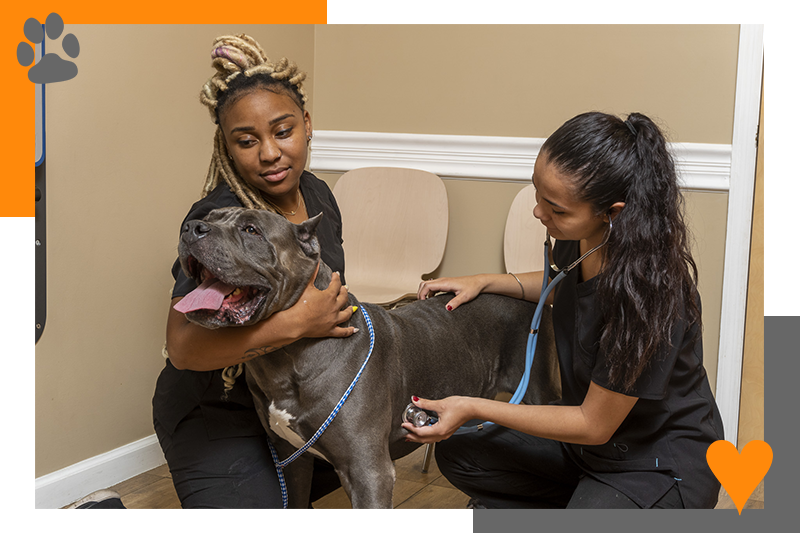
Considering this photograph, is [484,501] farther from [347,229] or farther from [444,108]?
[444,108]

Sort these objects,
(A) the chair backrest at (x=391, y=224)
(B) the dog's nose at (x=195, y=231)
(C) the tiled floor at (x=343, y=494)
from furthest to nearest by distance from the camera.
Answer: (A) the chair backrest at (x=391, y=224) → (C) the tiled floor at (x=343, y=494) → (B) the dog's nose at (x=195, y=231)

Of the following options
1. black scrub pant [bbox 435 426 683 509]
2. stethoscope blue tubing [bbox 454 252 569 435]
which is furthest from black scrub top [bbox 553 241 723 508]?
black scrub pant [bbox 435 426 683 509]

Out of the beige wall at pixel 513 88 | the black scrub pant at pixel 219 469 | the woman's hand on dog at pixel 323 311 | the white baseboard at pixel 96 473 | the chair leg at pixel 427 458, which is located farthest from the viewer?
the beige wall at pixel 513 88

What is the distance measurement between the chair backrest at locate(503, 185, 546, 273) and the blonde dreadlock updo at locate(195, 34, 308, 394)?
5.05ft

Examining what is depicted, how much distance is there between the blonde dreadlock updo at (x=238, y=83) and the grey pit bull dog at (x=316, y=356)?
0.29 metres

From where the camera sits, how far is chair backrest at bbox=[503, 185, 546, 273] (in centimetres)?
317

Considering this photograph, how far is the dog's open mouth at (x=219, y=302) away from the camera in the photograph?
1.47 meters

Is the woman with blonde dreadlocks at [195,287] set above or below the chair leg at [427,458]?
above

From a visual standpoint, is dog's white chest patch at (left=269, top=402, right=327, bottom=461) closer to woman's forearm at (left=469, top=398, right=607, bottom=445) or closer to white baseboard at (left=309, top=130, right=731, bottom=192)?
woman's forearm at (left=469, top=398, right=607, bottom=445)

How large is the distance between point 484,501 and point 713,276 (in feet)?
5.41

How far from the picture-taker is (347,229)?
137 inches

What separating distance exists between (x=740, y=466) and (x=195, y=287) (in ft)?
4.62

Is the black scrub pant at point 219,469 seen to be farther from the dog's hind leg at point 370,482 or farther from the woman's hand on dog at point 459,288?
the woman's hand on dog at point 459,288

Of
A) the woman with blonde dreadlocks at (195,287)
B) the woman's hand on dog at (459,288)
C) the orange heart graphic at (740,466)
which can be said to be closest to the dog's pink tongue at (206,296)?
the woman with blonde dreadlocks at (195,287)
